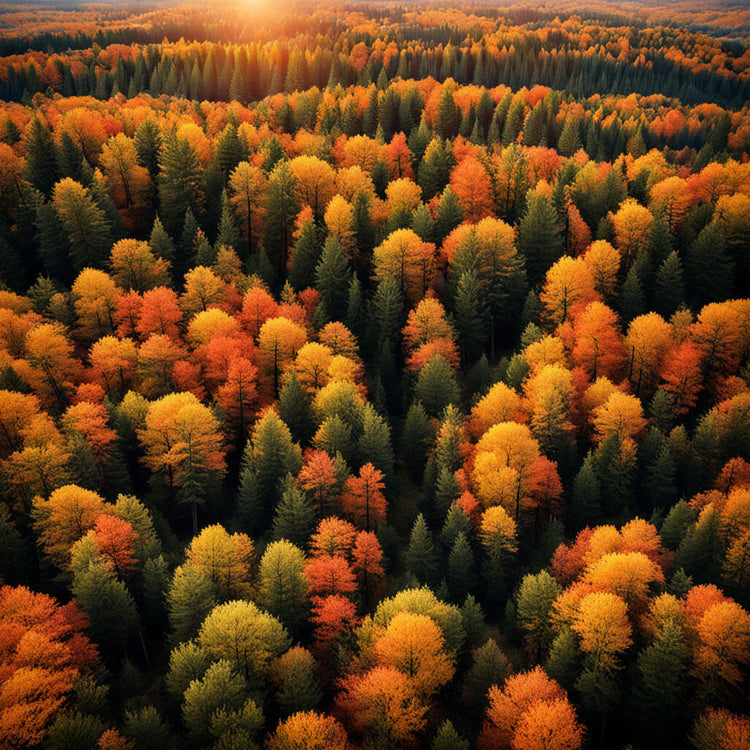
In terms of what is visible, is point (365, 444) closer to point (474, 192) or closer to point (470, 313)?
point (470, 313)

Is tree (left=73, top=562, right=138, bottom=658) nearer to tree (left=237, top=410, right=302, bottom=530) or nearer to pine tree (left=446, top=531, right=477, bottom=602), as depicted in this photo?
tree (left=237, top=410, right=302, bottom=530)

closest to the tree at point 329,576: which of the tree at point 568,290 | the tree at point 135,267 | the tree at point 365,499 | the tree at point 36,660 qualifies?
the tree at point 365,499

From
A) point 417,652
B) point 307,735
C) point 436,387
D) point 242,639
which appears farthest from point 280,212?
point 307,735

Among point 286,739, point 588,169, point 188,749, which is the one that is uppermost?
point 588,169

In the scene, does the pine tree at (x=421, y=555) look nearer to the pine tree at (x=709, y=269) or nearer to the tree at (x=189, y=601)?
the tree at (x=189, y=601)

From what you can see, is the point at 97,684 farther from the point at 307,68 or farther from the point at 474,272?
the point at 307,68

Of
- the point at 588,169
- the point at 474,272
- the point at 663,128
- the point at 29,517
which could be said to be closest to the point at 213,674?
the point at 29,517
